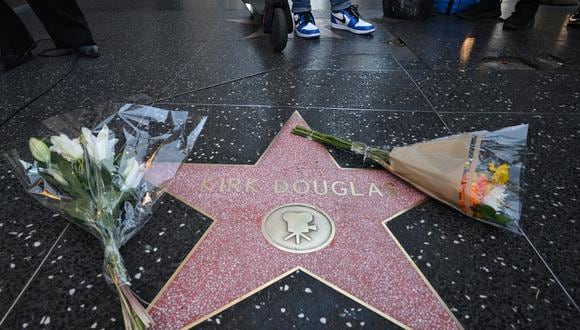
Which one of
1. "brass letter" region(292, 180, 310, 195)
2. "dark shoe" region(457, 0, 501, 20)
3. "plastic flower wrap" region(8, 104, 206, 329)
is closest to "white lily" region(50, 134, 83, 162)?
"plastic flower wrap" region(8, 104, 206, 329)

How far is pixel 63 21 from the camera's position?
9.31ft

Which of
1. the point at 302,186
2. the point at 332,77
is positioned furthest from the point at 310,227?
the point at 332,77

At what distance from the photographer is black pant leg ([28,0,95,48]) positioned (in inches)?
108

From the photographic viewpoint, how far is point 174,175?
1.48m

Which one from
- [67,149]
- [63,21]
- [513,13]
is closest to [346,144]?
[67,149]

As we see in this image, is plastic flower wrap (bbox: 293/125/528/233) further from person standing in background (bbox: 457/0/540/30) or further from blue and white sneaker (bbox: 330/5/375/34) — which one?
person standing in background (bbox: 457/0/540/30)

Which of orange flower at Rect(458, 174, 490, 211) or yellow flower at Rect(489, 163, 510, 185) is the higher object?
yellow flower at Rect(489, 163, 510, 185)

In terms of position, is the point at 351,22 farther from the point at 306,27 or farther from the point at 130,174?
the point at 130,174

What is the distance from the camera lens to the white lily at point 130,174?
121cm

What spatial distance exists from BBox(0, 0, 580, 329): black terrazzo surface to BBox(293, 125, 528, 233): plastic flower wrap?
0.23 ft

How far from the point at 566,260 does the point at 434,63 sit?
207 centimetres

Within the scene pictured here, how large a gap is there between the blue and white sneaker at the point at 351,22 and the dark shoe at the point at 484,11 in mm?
1397

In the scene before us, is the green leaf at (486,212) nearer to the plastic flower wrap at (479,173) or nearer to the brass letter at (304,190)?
the plastic flower wrap at (479,173)

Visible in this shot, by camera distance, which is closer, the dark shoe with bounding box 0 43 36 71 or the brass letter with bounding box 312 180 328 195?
the brass letter with bounding box 312 180 328 195
